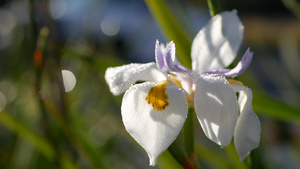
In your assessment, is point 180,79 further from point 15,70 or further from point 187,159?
point 15,70

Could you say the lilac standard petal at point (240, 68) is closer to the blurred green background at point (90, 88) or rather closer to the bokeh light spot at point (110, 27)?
the blurred green background at point (90, 88)

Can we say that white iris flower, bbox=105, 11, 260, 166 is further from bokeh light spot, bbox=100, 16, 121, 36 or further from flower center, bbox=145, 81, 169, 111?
bokeh light spot, bbox=100, 16, 121, 36

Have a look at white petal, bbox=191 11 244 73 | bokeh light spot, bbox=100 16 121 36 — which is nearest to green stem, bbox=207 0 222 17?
white petal, bbox=191 11 244 73

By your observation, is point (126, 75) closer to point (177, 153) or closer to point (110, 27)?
point (177, 153)

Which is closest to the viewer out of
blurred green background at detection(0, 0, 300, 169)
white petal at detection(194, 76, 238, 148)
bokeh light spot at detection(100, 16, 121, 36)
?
white petal at detection(194, 76, 238, 148)

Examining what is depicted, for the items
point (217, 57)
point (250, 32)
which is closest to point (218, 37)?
point (217, 57)

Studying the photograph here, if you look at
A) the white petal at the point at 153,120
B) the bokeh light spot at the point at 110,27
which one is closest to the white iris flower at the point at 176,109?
the white petal at the point at 153,120

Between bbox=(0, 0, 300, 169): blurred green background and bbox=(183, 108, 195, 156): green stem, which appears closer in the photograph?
bbox=(183, 108, 195, 156): green stem
